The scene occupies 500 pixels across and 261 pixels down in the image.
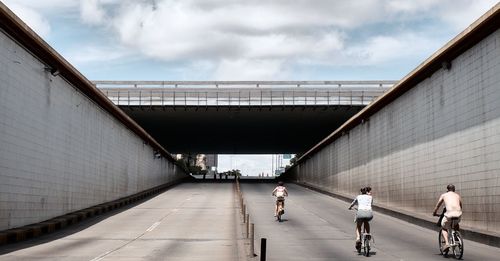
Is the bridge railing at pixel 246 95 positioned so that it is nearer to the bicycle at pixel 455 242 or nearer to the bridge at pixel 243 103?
the bridge at pixel 243 103

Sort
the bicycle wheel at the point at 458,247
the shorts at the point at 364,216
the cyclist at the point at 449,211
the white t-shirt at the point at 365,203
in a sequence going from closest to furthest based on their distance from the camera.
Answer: the bicycle wheel at the point at 458,247, the cyclist at the point at 449,211, the shorts at the point at 364,216, the white t-shirt at the point at 365,203

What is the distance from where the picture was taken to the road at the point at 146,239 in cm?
1473

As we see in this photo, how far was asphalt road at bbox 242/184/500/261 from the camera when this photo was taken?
15109 mm

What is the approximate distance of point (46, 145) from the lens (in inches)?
869

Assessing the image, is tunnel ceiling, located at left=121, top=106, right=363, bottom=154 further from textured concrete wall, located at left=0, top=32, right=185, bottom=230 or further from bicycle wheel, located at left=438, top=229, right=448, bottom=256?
bicycle wheel, located at left=438, top=229, right=448, bottom=256

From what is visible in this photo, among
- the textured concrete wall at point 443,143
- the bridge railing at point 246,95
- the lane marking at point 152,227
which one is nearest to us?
the textured concrete wall at point 443,143

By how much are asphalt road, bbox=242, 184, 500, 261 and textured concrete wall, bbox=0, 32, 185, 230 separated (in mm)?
8049

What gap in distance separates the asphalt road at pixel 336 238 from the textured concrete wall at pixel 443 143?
54.8 inches

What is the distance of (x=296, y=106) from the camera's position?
5053 centimetres

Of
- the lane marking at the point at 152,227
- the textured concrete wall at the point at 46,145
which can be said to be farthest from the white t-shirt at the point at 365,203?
the textured concrete wall at the point at 46,145

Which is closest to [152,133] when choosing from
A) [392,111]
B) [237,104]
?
[237,104]

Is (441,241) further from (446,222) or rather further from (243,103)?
(243,103)

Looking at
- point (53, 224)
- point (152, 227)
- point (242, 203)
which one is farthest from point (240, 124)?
point (53, 224)

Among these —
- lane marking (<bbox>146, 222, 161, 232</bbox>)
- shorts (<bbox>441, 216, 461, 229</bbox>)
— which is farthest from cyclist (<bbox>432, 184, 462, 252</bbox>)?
lane marking (<bbox>146, 222, 161, 232</bbox>)
